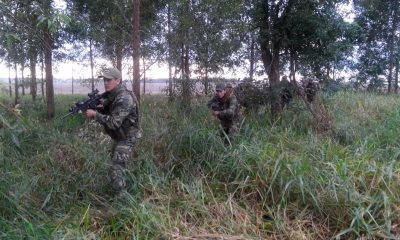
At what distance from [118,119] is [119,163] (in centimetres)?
53

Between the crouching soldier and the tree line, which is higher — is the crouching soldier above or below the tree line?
below

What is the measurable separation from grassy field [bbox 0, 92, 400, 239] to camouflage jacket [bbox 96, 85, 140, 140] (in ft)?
Answer: 1.58

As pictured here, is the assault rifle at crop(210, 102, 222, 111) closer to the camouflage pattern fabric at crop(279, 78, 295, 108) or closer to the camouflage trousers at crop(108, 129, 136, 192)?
the camouflage trousers at crop(108, 129, 136, 192)

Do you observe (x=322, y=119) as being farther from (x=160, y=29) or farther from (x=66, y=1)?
(x=66, y=1)

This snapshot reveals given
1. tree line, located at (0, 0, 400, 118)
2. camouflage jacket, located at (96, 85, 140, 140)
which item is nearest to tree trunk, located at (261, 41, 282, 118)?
tree line, located at (0, 0, 400, 118)

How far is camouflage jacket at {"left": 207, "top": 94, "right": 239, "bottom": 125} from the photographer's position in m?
6.17

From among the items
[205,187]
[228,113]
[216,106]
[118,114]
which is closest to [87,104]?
[118,114]

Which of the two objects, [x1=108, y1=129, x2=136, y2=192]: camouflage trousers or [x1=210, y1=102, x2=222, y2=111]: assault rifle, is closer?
[x1=108, y1=129, x2=136, y2=192]: camouflage trousers

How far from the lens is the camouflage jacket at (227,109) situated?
6.17 meters

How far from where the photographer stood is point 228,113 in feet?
20.1

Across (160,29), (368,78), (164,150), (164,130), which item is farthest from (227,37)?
(368,78)

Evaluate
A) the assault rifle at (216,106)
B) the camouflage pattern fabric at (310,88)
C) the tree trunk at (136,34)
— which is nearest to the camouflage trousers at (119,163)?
the assault rifle at (216,106)

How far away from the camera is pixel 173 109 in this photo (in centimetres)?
846

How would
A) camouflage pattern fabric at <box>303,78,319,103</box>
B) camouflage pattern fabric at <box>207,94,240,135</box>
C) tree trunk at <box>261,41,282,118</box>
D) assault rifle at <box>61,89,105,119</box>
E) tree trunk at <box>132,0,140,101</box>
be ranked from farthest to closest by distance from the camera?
1. tree trunk at <box>261,41,282,118</box>
2. camouflage pattern fabric at <box>303,78,319,103</box>
3. tree trunk at <box>132,0,140,101</box>
4. camouflage pattern fabric at <box>207,94,240,135</box>
5. assault rifle at <box>61,89,105,119</box>
